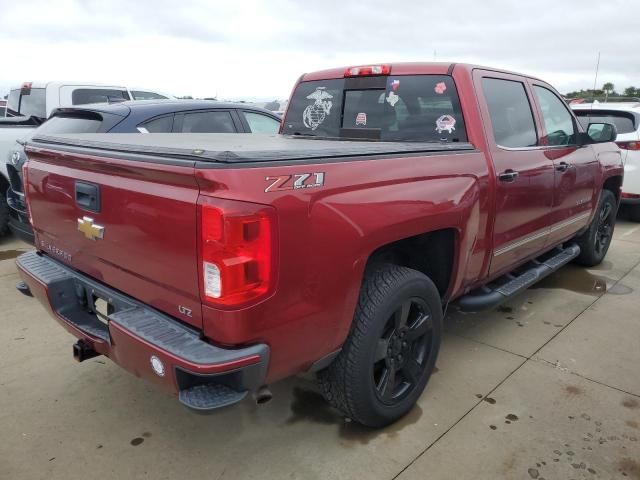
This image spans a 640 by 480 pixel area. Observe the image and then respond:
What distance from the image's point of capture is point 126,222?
2.15 m

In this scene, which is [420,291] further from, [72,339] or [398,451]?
[72,339]

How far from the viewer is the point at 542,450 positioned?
8.21 ft

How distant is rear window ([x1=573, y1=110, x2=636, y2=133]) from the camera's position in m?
7.25

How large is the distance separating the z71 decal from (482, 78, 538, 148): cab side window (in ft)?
5.57

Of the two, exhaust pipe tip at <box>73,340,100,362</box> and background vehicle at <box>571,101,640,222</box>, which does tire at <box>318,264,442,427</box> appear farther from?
background vehicle at <box>571,101,640,222</box>

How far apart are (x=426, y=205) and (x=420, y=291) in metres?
0.45

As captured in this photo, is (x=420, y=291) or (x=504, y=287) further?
(x=504, y=287)

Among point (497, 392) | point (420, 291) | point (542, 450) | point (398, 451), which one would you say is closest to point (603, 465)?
point (542, 450)

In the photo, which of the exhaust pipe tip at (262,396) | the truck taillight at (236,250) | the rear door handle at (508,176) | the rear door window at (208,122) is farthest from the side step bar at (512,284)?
the rear door window at (208,122)

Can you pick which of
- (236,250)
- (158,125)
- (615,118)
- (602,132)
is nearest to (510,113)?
(602,132)

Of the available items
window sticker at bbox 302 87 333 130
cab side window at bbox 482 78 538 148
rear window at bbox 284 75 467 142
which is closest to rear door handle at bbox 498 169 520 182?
cab side window at bbox 482 78 538 148

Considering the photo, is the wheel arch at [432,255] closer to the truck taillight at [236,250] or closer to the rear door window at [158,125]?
the truck taillight at [236,250]

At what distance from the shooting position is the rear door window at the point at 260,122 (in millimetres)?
6020

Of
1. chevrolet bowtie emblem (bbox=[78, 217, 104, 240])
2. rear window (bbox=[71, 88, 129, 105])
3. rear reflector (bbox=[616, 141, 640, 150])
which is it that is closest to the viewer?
chevrolet bowtie emblem (bbox=[78, 217, 104, 240])
